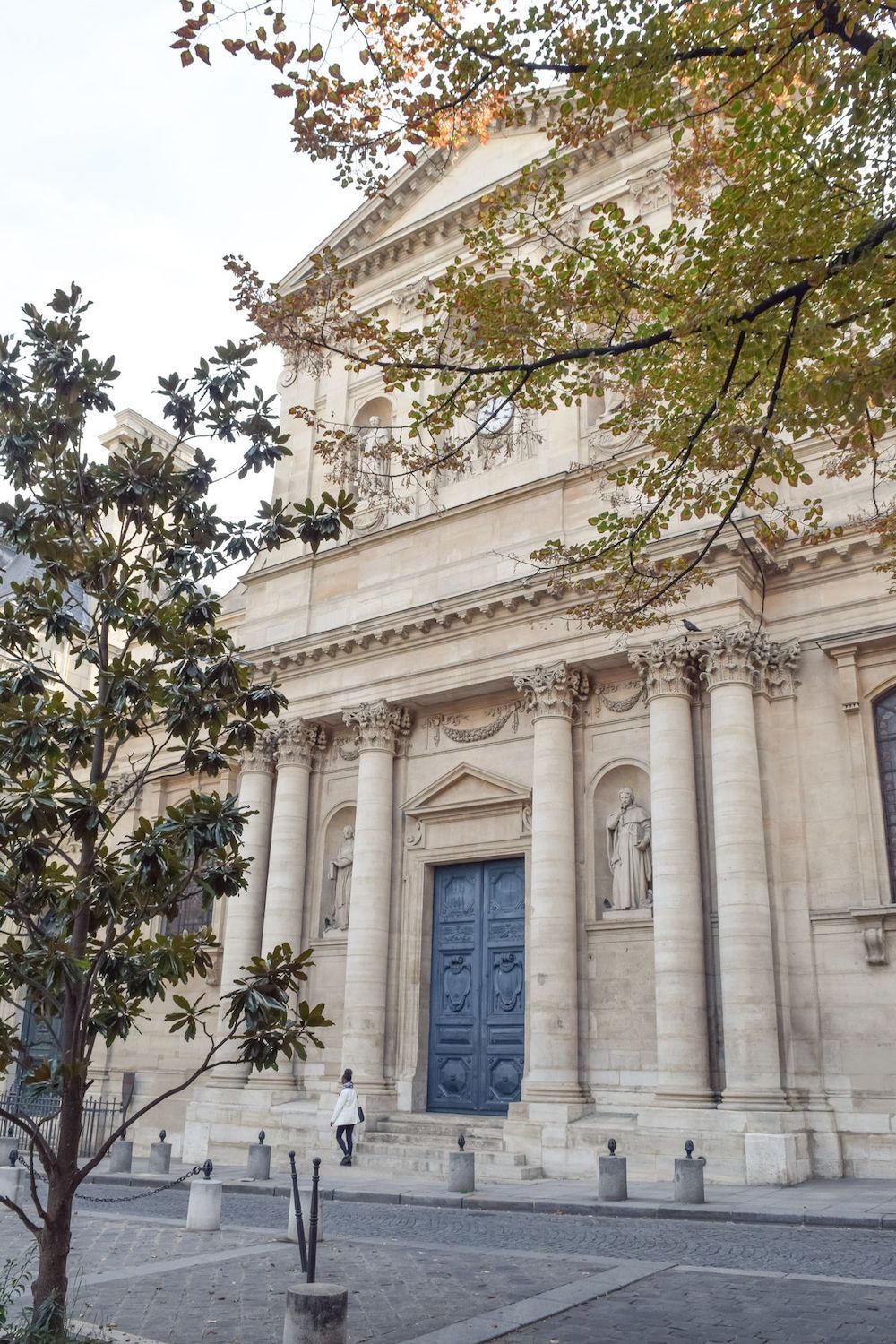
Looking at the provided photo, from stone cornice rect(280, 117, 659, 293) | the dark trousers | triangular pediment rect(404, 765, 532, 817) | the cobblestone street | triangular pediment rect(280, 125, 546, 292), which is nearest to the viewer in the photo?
the cobblestone street

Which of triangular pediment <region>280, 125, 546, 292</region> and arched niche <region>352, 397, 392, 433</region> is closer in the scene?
triangular pediment <region>280, 125, 546, 292</region>

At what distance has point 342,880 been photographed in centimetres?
2497

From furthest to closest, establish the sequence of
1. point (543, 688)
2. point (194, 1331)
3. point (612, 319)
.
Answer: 1. point (543, 688)
2. point (612, 319)
3. point (194, 1331)

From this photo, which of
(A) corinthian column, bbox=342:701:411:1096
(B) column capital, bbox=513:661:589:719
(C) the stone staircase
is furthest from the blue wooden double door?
(B) column capital, bbox=513:661:589:719

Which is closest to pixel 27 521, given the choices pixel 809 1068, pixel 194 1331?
pixel 194 1331

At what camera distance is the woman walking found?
1897cm

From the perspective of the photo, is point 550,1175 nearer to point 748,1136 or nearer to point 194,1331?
point 748,1136

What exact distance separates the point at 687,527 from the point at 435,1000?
34.6ft

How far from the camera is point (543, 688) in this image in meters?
21.6

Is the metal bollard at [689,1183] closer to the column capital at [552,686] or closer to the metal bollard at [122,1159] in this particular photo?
the column capital at [552,686]

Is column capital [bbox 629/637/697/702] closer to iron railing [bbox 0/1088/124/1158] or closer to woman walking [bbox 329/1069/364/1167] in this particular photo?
woman walking [bbox 329/1069/364/1167]

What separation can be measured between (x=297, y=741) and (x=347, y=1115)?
8.84 m

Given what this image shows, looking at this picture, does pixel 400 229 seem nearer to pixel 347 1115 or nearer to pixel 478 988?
pixel 478 988

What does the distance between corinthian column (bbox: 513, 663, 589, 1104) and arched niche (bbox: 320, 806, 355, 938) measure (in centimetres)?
488
